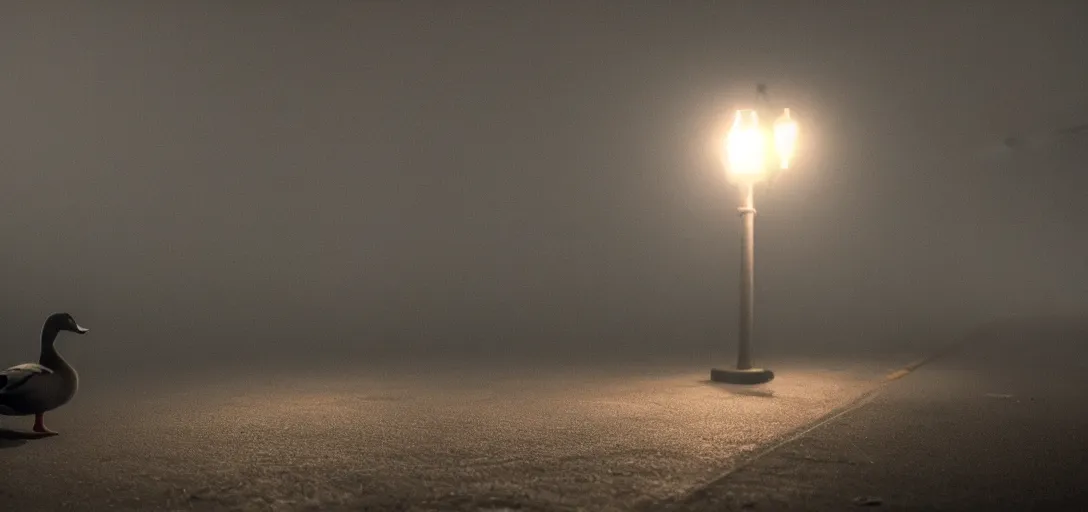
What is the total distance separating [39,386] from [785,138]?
Result: 27.8ft

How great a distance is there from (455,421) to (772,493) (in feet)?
10.8

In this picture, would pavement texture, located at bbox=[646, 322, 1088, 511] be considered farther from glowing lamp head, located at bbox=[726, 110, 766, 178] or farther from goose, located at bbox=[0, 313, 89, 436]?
goose, located at bbox=[0, 313, 89, 436]

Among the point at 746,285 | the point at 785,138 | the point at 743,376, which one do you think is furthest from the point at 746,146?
the point at 743,376

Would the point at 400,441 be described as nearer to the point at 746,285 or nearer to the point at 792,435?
the point at 792,435

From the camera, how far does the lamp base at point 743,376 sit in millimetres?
10312

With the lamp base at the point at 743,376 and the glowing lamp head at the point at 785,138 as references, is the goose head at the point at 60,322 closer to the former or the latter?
the lamp base at the point at 743,376

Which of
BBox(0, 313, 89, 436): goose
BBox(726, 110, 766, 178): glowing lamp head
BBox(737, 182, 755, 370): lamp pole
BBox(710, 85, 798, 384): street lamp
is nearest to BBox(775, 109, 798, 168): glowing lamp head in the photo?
BBox(710, 85, 798, 384): street lamp

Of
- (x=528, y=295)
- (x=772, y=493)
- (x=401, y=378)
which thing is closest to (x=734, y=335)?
(x=401, y=378)

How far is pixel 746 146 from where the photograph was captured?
1116 cm

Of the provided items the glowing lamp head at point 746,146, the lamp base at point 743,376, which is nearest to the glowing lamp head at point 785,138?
the glowing lamp head at point 746,146

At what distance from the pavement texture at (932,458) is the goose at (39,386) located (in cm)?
456

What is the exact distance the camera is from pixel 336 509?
469cm

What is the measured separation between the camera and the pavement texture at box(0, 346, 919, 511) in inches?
196

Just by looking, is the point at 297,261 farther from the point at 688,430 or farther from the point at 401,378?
the point at 688,430
